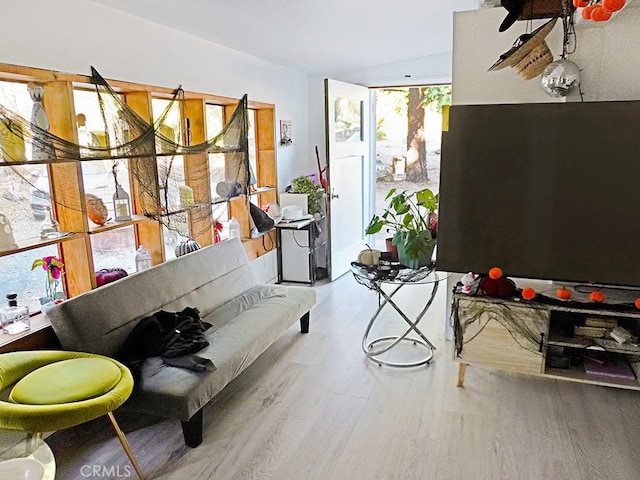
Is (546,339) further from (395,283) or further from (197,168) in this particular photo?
(197,168)

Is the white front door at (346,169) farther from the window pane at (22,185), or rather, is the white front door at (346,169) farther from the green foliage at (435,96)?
the window pane at (22,185)

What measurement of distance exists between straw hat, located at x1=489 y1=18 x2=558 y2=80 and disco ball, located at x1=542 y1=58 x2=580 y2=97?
7cm

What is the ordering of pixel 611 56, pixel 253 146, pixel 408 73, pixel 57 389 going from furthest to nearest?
pixel 408 73 → pixel 253 146 → pixel 611 56 → pixel 57 389

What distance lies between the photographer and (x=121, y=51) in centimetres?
284

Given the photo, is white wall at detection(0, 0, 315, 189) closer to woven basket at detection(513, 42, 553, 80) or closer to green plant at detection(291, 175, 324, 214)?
green plant at detection(291, 175, 324, 214)

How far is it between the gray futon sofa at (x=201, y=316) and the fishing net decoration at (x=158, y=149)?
1.12ft

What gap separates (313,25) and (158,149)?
1.41m

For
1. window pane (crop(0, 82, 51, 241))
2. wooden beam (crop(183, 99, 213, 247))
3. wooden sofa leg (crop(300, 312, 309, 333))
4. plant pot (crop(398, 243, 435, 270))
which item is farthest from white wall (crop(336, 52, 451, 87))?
window pane (crop(0, 82, 51, 241))

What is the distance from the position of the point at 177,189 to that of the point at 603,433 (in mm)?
2820

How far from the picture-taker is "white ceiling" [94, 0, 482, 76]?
2926 millimetres

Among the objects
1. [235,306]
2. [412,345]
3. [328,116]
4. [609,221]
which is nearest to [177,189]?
[235,306]

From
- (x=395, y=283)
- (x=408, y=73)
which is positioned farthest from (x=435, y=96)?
(x=395, y=283)

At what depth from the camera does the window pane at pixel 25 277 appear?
253 cm

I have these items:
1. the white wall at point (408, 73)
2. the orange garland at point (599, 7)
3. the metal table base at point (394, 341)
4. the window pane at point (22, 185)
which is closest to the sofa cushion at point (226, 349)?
the metal table base at point (394, 341)
